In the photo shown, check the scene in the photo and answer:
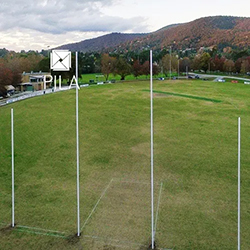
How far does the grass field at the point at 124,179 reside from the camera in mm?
15227

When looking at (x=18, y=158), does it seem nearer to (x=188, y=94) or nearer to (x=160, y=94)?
(x=160, y=94)

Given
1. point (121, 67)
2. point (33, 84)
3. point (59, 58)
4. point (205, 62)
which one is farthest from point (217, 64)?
point (59, 58)

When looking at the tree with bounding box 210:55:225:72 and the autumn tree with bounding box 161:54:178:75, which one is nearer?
the autumn tree with bounding box 161:54:178:75

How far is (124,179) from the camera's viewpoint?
22625 mm

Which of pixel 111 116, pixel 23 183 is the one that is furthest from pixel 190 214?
pixel 111 116

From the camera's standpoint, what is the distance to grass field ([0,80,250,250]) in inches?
599

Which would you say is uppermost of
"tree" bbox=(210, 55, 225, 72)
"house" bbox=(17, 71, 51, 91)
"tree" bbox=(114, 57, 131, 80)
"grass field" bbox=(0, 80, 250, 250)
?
"tree" bbox=(210, 55, 225, 72)

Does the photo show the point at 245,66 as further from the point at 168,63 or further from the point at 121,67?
the point at 121,67

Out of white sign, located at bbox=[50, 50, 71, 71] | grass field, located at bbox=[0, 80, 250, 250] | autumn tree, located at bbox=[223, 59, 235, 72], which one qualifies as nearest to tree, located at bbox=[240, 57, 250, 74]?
autumn tree, located at bbox=[223, 59, 235, 72]

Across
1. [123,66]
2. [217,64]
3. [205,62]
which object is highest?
[205,62]

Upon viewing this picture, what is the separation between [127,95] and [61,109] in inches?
674

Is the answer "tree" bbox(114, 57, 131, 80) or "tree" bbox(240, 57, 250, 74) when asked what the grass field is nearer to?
"tree" bbox(114, 57, 131, 80)

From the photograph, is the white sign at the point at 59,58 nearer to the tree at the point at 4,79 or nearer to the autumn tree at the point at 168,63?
the tree at the point at 4,79

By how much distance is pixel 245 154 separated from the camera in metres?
27.2
